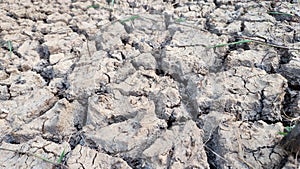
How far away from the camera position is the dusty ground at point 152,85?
1.36m

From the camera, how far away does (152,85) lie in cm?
165

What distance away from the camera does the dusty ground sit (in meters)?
1.36

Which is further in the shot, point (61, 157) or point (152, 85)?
point (152, 85)

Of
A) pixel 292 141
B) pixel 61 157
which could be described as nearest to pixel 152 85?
pixel 61 157

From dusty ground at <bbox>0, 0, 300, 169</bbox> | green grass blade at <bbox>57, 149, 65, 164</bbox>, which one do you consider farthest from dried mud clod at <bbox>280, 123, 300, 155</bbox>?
green grass blade at <bbox>57, 149, 65, 164</bbox>

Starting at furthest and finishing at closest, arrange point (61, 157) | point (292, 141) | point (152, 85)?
point (152, 85)
point (61, 157)
point (292, 141)

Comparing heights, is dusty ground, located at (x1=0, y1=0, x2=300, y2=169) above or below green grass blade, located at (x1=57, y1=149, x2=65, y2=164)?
above

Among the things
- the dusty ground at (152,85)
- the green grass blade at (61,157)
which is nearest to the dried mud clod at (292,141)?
the dusty ground at (152,85)

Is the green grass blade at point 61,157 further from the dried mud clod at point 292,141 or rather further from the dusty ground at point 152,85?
the dried mud clod at point 292,141

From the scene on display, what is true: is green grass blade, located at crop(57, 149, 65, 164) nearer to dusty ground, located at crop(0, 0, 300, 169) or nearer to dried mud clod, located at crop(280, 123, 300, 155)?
dusty ground, located at crop(0, 0, 300, 169)

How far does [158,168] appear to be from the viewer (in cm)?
129

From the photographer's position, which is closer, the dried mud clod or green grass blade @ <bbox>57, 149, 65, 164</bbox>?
Result: the dried mud clod

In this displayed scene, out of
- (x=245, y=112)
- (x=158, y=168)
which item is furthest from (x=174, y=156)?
(x=245, y=112)

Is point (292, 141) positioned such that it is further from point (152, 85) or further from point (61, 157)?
point (61, 157)
